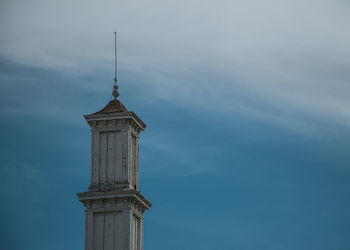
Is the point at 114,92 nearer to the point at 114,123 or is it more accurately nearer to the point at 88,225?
the point at 114,123

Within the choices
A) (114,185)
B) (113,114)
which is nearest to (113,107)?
(113,114)

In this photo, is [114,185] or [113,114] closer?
[114,185]

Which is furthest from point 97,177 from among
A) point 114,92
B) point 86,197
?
point 114,92

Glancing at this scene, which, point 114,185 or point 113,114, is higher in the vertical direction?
point 113,114

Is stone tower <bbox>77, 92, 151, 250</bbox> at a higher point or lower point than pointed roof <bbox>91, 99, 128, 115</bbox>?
lower

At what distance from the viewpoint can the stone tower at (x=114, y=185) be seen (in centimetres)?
9700

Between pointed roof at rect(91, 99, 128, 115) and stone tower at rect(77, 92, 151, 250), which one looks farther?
pointed roof at rect(91, 99, 128, 115)

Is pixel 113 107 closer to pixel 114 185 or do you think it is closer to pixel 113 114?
pixel 113 114

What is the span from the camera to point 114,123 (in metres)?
100

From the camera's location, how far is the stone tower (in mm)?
97000

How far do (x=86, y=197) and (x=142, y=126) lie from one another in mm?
9271

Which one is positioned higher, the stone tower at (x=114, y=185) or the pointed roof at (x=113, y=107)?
the pointed roof at (x=113, y=107)

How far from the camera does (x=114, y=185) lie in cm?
9831

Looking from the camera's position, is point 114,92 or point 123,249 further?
point 114,92
